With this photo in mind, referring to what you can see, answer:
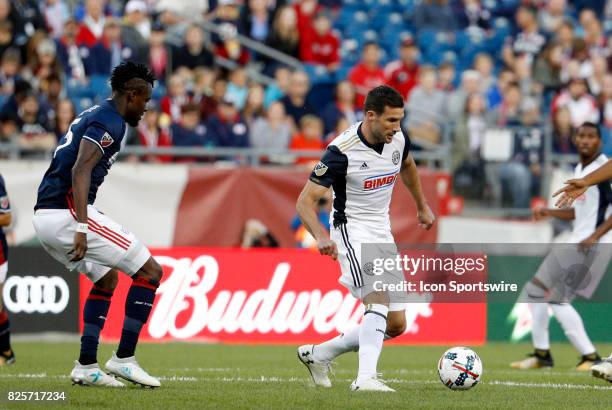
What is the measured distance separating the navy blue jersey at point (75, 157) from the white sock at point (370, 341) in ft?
7.99

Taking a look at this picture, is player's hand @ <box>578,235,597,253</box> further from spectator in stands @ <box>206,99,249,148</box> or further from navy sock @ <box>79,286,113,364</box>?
spectator in stands @ <box>206,99,249,148</box>

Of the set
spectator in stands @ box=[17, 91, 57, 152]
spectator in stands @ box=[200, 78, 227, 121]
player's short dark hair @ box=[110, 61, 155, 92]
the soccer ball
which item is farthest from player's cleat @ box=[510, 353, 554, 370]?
spectator in stands @ box=[17, 91, 57, 152]

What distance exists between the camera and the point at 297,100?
19.2 meters

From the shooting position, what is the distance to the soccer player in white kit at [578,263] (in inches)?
490

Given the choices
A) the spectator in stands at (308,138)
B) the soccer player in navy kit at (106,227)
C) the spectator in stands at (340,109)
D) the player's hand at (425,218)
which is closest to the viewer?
the soccer player in navy kit at (106,227)

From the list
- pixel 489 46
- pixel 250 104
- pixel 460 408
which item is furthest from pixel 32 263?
pixel 489 46

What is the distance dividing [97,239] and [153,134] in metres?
8.70

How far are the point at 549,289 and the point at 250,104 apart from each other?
736cm

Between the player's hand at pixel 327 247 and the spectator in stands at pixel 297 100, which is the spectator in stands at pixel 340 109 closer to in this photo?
the spectator in stands at pixel 297 100

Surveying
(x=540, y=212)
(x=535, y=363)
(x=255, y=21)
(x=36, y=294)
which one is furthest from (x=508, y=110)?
(x=36, y=294)

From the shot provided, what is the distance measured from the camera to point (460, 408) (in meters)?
8.37

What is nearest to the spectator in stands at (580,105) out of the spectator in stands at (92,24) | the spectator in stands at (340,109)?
the spectator in stands at (340,109)

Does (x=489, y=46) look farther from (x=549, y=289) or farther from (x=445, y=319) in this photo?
(x=549, y=289)

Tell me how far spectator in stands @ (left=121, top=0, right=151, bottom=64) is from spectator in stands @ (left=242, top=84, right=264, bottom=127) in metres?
1.88
